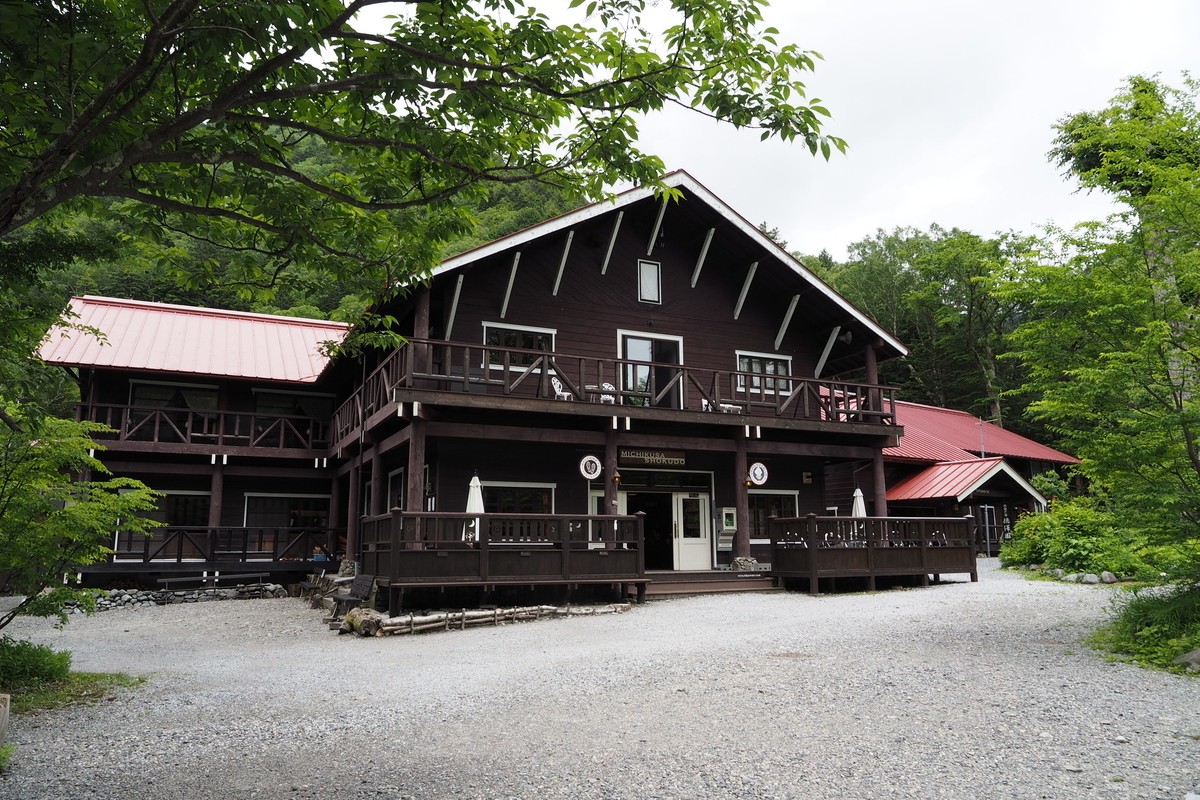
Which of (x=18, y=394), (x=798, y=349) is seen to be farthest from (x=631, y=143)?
(x=798, y=349)

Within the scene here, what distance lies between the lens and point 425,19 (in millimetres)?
5629

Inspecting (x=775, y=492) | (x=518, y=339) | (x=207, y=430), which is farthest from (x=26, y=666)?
(x=775, y=492)

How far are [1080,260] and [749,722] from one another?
677 centimetres

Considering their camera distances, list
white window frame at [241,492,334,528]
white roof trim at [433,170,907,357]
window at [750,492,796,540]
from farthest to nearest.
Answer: white window frame at [241,492,334,528] < window at [750,492,796,540] < white roof trim at [433,170,907,357]

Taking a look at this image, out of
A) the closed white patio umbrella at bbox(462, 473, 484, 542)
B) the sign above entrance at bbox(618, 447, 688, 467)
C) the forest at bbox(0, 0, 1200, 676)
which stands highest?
the forest at bbox(0, 0, 1200, 676)

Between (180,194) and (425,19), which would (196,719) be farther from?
(425,19)

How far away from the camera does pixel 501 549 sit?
1398cm

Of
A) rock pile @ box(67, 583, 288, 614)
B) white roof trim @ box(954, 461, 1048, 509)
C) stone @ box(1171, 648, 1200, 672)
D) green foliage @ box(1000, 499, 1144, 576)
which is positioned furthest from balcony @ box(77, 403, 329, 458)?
stone @ box(1171, 648, 1200, 672)

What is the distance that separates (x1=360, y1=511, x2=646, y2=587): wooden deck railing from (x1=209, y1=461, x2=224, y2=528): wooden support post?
7.74 m

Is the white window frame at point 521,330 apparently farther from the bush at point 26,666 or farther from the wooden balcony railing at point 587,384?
the bush at point 26,666

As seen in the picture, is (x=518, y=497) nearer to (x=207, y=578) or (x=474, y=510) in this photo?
(x=474, y=510)

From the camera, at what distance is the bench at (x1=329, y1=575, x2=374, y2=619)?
1430 cm

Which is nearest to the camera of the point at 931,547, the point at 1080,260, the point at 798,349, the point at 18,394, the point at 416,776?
the point at 416,776

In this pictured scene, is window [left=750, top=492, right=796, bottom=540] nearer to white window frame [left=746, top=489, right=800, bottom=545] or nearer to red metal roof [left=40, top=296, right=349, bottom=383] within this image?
white window frame [left=746, top=489, right=800, bottom=545]
